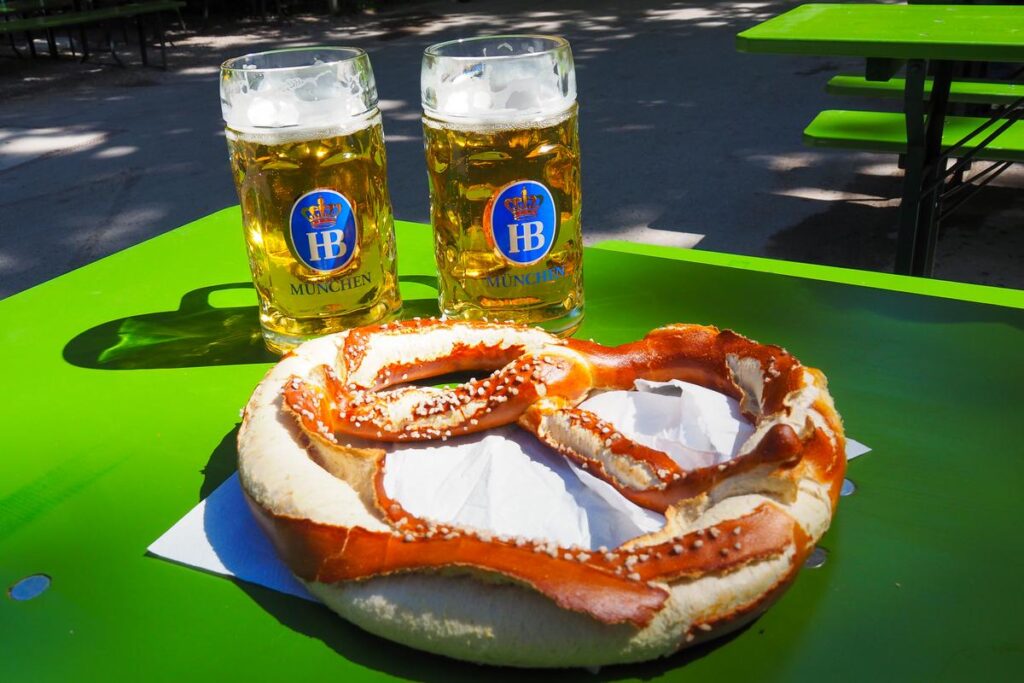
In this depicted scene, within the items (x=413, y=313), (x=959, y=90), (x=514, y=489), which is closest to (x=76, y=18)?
(x=959, y=90)

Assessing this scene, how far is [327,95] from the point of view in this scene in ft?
3.88

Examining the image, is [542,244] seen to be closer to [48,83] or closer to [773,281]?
[773,281]

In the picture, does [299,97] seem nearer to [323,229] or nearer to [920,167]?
[323,229]

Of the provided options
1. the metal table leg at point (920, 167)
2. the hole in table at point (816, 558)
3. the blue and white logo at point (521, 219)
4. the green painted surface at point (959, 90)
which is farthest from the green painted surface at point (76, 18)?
the hole in table at point (816, 558)

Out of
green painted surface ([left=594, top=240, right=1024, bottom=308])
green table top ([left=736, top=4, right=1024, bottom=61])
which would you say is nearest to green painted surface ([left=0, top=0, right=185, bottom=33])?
green table top ([left=736, top=4, right=1024, bottom=61])

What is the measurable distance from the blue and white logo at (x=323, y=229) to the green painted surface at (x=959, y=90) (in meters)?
→ 3.37

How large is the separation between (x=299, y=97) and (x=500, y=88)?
258 millimetres

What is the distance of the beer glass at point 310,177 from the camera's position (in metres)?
1.16

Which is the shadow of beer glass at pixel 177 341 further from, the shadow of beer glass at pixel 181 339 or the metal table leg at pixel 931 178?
the metal table leg at pixel 931 178

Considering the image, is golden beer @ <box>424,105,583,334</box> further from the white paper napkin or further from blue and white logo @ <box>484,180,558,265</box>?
the white paper napkin

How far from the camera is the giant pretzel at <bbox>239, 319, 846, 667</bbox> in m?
0.74

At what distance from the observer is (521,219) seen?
118 cm

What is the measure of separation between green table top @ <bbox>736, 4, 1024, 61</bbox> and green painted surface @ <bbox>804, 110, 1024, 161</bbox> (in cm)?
48

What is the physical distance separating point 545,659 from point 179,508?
1.59 ft
